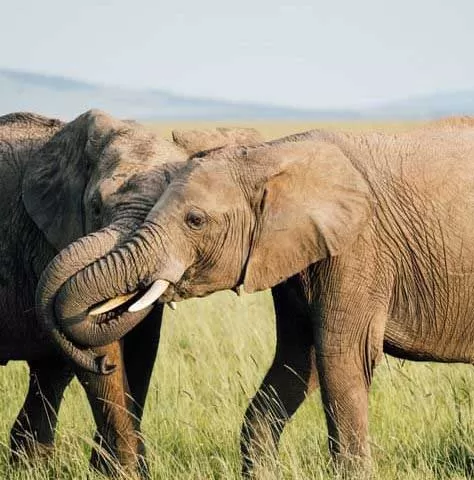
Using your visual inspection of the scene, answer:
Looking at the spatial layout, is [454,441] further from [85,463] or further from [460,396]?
[85,463]

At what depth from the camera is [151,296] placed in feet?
22.5

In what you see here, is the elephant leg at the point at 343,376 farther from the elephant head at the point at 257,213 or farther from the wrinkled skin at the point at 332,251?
the elephant head at the point at 257,213

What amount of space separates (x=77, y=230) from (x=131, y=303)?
0.92m

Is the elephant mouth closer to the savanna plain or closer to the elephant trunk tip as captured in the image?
the elephant trunk tip

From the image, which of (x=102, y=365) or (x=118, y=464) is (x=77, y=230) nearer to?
(x=102, y=365)

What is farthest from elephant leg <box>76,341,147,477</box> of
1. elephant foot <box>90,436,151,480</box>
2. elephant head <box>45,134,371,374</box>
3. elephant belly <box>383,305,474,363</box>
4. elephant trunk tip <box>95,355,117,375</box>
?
elephant belly <box>383,305,474,363</box>

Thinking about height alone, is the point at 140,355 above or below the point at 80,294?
below

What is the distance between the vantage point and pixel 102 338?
7070 millimetres

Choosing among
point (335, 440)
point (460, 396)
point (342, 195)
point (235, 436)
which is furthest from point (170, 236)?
point (460, 396)

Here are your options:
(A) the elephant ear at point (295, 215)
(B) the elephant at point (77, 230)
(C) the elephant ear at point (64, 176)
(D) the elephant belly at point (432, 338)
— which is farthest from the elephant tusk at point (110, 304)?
(D) the elephant belly at point (432, 338)

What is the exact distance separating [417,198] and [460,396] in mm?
1935

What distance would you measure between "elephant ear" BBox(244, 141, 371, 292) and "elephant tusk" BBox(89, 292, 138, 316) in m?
0.55

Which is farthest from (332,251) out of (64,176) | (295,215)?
(64,176)

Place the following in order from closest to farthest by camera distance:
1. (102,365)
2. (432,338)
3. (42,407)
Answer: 1. (102,365)
2. (432,338)
3. (42,407)
